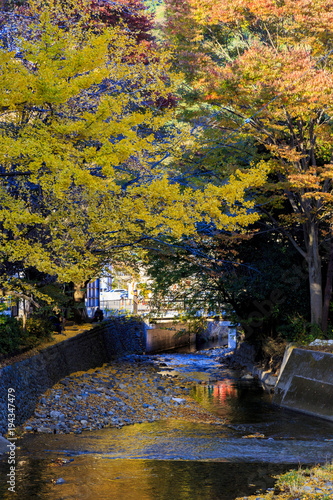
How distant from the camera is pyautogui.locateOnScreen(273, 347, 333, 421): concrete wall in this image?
42.6ft

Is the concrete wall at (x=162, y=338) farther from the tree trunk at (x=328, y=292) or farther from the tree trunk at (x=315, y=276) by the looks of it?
the tree trunk at (x=328, y=292)

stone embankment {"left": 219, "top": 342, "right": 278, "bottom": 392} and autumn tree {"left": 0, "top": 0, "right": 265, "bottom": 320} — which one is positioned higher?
autumn tree {"left": 0, "top": 0, "right": 265, "bottom": 320}

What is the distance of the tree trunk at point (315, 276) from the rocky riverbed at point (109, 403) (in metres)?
4.75

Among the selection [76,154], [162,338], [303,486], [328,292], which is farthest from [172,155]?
[162,338]

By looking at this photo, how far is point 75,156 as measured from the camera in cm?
852

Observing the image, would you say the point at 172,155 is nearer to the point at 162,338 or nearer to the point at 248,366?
the point at 248,366

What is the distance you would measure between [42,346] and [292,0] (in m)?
11.5

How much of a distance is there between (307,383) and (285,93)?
7.76m

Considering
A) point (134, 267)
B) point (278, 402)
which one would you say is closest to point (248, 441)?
point (278, 402)

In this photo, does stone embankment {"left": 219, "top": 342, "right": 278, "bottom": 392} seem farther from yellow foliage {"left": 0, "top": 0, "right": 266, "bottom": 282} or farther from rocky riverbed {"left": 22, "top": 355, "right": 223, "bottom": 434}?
yellow foliage {"left": 0, "top": 0, "right": 266, "bottom": 282}

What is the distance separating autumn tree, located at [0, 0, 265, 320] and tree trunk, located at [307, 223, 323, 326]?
4780mm

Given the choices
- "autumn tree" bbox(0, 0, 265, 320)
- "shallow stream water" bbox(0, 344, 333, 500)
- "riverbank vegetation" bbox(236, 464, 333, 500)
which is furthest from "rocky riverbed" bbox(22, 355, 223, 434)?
"riverbank vegetation" bbox(236, 464, 333, 500)

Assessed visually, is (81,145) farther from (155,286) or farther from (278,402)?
(155,286)

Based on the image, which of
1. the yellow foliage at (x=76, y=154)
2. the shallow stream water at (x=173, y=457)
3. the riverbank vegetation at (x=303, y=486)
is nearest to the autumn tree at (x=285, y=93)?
the yellow foliage at (x=76, y=154)
